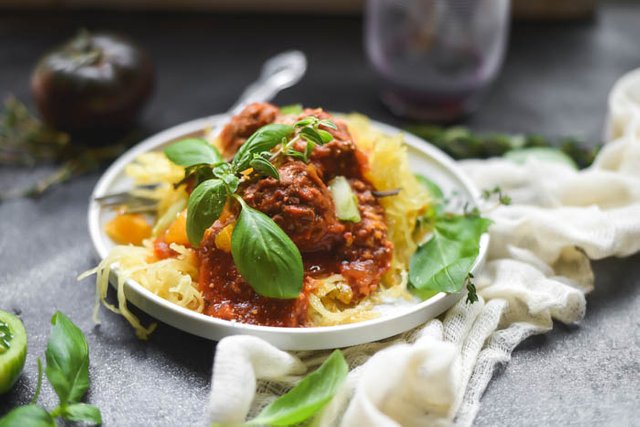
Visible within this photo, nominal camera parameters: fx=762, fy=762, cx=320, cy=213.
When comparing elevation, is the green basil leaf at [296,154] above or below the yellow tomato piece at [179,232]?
above

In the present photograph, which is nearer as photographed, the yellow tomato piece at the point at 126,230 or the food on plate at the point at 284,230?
the food on plate at the point at 284,230

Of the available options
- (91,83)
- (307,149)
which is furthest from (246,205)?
(91,83)

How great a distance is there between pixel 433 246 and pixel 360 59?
2.27 metres

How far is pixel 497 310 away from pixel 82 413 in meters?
1.42

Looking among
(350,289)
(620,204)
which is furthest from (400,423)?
(620,204)

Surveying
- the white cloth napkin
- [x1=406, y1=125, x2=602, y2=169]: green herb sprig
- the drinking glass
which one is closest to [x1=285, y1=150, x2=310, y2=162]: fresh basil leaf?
the white cloth napkin

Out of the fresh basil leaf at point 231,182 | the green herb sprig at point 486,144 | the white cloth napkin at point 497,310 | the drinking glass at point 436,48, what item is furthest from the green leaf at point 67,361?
the drinking glass at point 436,48

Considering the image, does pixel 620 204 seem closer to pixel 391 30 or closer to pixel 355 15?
pixel 391 30

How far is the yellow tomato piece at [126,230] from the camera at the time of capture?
2936 millimetres

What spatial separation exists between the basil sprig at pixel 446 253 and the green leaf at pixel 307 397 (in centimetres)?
54

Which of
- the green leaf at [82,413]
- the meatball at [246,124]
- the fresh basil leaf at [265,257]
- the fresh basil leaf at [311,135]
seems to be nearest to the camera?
the green leaf at [82,413]

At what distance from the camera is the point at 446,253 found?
9.09ft

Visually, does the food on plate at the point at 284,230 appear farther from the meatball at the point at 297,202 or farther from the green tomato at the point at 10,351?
the green tomato at the point at 10,351

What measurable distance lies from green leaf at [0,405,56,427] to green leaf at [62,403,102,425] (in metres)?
0.07
